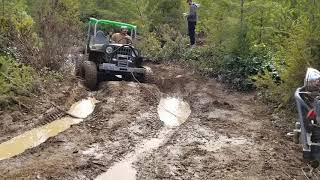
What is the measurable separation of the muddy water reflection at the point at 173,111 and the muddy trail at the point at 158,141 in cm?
2

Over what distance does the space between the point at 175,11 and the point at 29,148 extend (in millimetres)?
13774

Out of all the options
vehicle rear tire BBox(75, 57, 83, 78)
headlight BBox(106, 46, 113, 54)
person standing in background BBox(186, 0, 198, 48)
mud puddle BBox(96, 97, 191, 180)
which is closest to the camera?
mud puddle BBox(96, 97, 191, 180)

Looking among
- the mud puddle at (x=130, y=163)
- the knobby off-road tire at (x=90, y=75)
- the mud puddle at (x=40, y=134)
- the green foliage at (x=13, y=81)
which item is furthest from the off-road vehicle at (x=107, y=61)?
the mud puddle at (x=130, y=163)

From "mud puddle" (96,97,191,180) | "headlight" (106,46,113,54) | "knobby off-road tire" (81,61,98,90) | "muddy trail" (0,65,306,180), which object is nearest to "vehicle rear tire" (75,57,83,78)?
"knobby off-road tire" (81,61,98,90)

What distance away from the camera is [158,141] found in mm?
7887

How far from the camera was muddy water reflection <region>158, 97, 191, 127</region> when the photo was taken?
9.62 metres

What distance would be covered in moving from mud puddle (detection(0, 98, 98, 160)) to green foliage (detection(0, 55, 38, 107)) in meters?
1.09

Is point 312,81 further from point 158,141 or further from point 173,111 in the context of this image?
point 173,111

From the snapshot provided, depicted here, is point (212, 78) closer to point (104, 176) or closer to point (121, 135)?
point (121, 135)

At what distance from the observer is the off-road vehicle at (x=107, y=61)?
491 inches

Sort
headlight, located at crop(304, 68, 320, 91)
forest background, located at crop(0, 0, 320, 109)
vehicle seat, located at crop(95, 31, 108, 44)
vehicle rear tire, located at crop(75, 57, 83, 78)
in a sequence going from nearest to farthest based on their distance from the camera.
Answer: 1. headlight, located at crop(304, 68, 320, 91)
2. forest background, located at crop(0, 0, 320, 109)
3. vehicle rear tire, located at crop(75, 57, 83, 78)
4. vehicle seat, located at crop(95, 31, 108, 44)

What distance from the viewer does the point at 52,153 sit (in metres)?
7.12

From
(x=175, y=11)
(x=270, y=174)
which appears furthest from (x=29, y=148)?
(x=175, y=11)

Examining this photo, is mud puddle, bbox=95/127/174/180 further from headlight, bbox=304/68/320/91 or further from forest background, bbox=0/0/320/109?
forest background, bbox=0/0/320/109
